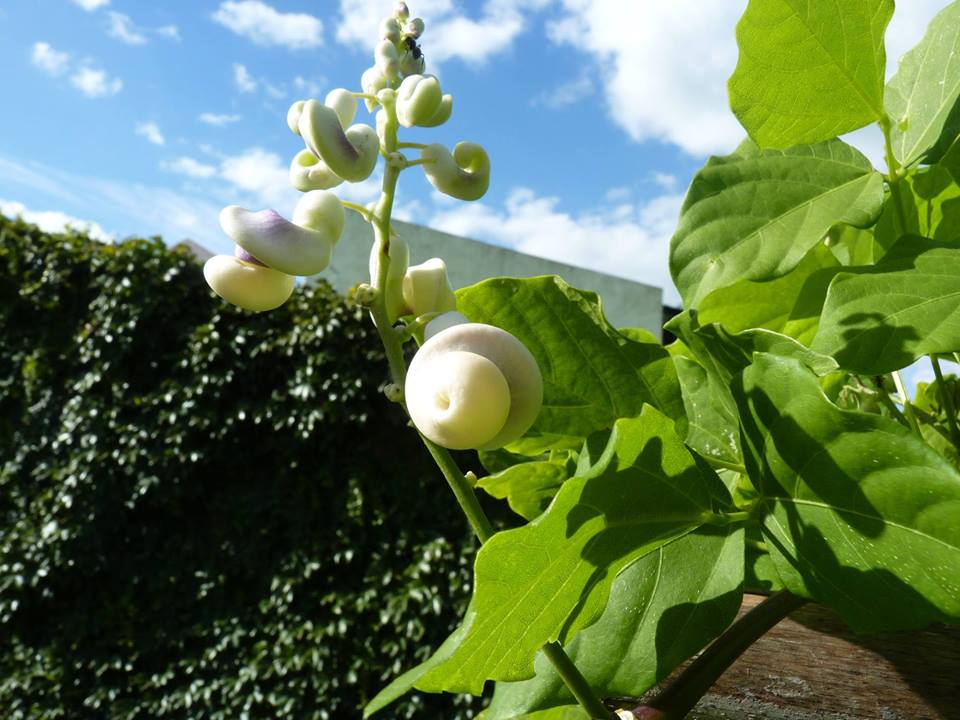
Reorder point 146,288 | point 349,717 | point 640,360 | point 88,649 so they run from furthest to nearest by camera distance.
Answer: point 146,288, point 88,649, point 349,717, point 640,360

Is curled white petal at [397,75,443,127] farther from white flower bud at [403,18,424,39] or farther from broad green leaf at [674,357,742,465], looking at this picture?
broad green leaf at [674,357,742,465]

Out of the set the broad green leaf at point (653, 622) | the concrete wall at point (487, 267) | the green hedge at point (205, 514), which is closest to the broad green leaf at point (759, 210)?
the broad green leaf at point (653, 622)

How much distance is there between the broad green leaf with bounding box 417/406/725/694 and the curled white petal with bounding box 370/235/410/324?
10 cm

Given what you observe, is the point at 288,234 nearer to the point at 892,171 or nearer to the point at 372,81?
the point at 372,81

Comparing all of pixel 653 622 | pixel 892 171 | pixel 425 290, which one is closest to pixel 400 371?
pixel 425 290

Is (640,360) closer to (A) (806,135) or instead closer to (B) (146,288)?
(A) (806,135)

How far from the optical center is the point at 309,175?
0.34 meters

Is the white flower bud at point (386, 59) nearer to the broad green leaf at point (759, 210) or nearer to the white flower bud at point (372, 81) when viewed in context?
the white flower bud at point (372, 81)

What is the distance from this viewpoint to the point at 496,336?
0.25 metres

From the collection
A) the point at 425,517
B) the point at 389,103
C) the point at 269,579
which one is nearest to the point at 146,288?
the point at 269,579

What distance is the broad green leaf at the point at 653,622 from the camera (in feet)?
1.06

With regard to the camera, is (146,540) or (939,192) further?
(146,540)

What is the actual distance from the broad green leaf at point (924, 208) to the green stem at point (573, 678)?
10.0 inches

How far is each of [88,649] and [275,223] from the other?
3.99m
